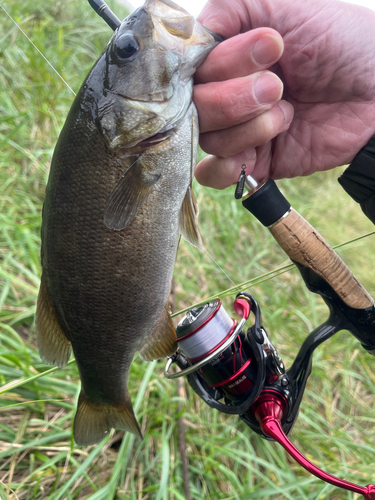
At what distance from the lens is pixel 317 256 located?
1.28 m

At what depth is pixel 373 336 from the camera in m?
1.26

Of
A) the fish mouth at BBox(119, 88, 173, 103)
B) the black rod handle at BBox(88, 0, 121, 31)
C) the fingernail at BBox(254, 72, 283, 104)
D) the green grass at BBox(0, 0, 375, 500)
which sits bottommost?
the green grass at BBox(0, 0, 375, 500)

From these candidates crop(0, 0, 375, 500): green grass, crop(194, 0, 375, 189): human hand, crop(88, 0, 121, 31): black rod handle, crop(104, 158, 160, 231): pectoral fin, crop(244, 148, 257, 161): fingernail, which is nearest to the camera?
crop(104, 158, 160, 231): pectoral fin

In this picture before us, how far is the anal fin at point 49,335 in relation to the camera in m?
1.13

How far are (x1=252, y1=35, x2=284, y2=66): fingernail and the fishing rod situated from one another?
0.34 meters

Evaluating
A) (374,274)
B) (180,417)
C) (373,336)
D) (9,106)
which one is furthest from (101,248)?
(374,274)

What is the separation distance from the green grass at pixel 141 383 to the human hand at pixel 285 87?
1124 millimetres

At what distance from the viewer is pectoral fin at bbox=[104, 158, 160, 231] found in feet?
3.22

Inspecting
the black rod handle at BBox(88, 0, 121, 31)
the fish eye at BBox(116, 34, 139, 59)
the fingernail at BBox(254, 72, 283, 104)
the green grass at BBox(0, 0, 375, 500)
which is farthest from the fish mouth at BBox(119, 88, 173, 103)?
the green grass at BBox(0, 0, 375, 500)

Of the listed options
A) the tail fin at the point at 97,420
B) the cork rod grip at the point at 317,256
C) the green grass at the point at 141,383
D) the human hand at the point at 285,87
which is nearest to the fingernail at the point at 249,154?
the human hand at the point at 285,87

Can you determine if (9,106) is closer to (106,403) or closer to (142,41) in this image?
(142,41)

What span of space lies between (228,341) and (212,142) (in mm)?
715

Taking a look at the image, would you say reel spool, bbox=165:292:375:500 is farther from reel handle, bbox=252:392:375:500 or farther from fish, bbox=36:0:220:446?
fish, bbox=36:0:220:446

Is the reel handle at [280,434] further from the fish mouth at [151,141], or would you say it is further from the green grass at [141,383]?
the fish mouth at [151,141]
